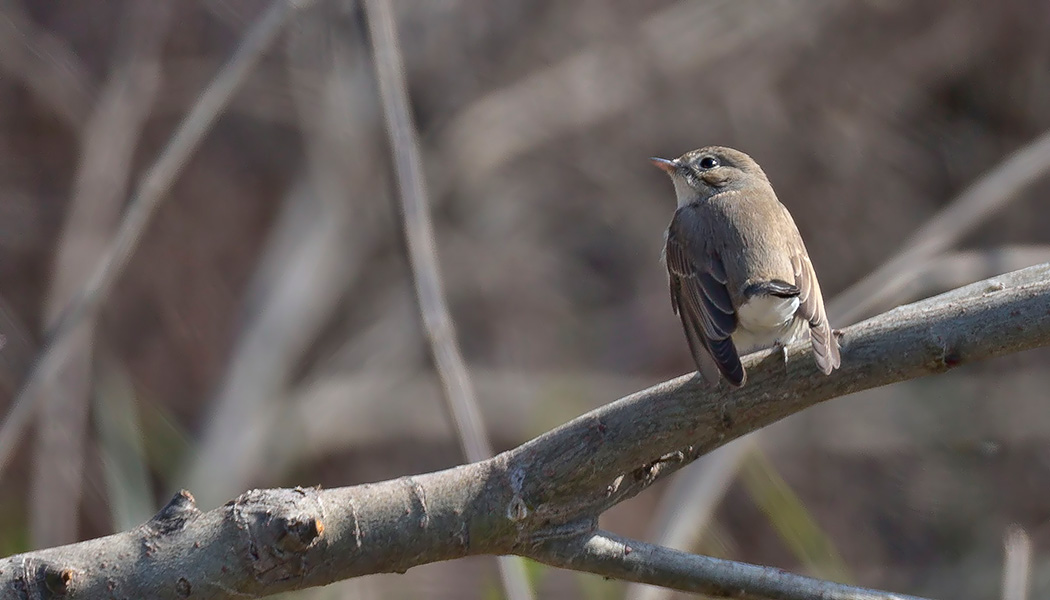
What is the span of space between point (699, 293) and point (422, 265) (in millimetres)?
1209

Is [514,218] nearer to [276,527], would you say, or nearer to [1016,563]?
[1016,563]

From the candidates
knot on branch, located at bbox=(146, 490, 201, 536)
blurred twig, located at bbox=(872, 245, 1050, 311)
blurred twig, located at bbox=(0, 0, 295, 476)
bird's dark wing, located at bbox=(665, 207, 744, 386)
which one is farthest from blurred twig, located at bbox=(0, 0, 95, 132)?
knot on branch, located at bbox=(146, 490, 201, 536)

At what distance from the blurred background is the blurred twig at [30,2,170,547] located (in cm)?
3

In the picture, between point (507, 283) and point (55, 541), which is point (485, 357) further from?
point (55, 541)

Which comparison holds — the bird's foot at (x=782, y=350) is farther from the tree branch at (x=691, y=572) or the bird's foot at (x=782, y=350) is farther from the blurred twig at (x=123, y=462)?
the blurred twig at (x=123, y=462)

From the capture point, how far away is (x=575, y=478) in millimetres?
2098

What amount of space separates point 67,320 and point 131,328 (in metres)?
4.36

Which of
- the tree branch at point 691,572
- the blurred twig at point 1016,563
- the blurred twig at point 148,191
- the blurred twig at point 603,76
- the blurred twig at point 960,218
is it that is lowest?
the blurred twig at point 1016,563

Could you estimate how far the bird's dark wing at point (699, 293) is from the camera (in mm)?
2656

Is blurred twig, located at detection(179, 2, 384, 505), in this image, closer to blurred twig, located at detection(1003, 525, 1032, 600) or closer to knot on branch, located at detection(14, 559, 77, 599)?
knot on branch, located at detection(14, 559, 77, 599)

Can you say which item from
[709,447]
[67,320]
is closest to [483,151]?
[67,320]

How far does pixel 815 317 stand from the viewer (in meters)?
2.60

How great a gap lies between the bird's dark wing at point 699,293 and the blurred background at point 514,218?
3.03 m

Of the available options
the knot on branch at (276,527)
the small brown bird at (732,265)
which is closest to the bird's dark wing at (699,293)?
the small brown bird at (732,265)
